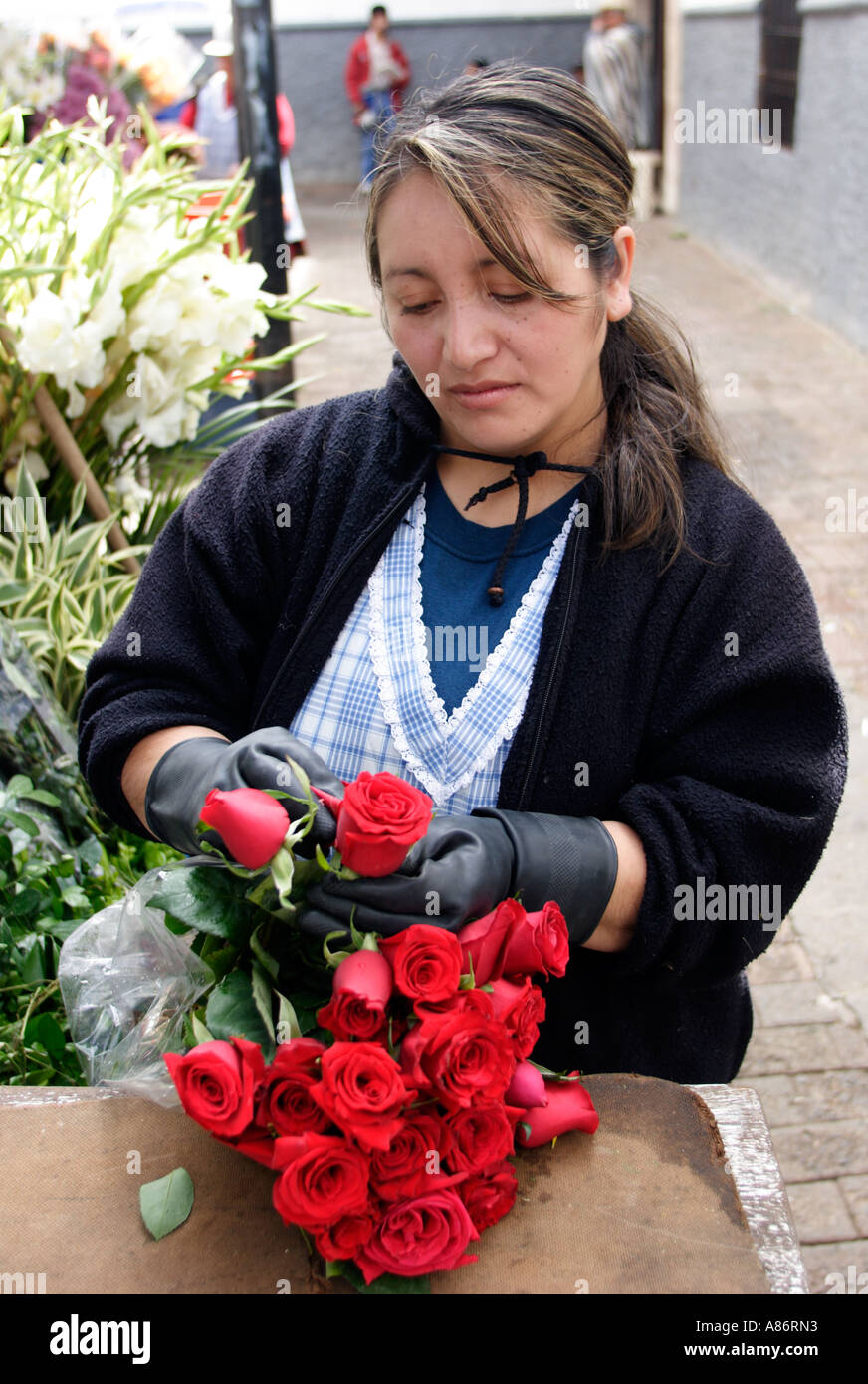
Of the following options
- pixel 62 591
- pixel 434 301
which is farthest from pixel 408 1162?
pixel 62 591

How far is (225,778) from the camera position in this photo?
1383mm

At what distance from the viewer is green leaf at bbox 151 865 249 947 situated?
129 centimetres

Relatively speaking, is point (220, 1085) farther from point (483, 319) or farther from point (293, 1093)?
point (483, 319)

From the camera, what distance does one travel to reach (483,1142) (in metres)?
1.18

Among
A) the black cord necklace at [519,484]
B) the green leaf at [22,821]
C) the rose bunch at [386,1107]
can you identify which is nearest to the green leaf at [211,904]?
the rose bunch at [386,1107]

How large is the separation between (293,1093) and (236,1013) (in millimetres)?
127

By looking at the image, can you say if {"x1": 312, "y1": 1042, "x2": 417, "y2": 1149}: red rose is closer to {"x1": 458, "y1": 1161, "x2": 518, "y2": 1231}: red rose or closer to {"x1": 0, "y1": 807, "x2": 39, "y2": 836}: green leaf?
{"x1": 458, "y1": 1161, "x2": 518, "y2": 1231}: red rose

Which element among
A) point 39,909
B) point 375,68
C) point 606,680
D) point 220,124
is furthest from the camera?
point 375,68

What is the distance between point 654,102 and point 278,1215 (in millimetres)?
12840

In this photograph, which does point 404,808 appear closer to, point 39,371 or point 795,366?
point 39,371

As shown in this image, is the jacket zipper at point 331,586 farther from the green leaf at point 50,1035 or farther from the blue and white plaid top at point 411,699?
the green leaf at point 50,1035

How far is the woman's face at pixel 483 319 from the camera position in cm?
140

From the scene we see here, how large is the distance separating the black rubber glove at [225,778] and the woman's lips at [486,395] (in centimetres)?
45

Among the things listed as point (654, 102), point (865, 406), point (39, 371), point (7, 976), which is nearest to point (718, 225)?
point (654, 102)
